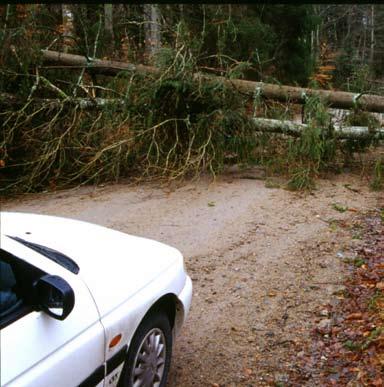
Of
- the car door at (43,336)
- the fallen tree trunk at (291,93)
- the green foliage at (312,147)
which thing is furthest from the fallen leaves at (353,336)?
the fallen tree trunk at (291,93)

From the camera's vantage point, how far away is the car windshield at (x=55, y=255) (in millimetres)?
2717

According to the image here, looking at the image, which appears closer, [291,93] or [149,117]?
[149,117]

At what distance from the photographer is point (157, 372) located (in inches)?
130

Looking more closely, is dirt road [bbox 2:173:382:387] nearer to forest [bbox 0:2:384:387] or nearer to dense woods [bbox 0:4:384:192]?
forest [bbox 0:2:384:387]

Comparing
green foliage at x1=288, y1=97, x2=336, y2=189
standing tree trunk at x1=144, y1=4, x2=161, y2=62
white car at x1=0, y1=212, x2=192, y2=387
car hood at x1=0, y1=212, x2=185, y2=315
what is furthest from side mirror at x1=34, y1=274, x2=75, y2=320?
standing tree trunk at x1=144, y1=4, x2=161, y2=62

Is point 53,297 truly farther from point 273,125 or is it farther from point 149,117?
point 273,125

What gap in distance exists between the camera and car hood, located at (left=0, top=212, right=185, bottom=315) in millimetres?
2802

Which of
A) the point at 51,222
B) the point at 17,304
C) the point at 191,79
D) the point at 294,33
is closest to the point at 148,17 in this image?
the point at 294,33

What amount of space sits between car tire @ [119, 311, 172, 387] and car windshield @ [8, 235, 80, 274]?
0.58 meters

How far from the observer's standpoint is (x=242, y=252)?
6238mm

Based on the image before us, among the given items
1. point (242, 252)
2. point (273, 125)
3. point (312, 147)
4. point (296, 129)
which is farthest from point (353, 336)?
point (273, 125)

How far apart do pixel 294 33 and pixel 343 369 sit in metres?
18.9

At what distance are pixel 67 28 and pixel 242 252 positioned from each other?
27.9 feet

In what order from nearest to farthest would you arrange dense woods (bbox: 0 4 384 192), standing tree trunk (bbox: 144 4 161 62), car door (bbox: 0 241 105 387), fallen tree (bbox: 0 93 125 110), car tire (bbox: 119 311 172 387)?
car door (bbox: 0 241 105 387)
car tire (bbox: 119 311 172 387)
dense woods (bbox: 0 4 384 192)
fallen tree (bbox: 0 93 125 110)
standing tree trunk (bbox: 144 4 161 62)
